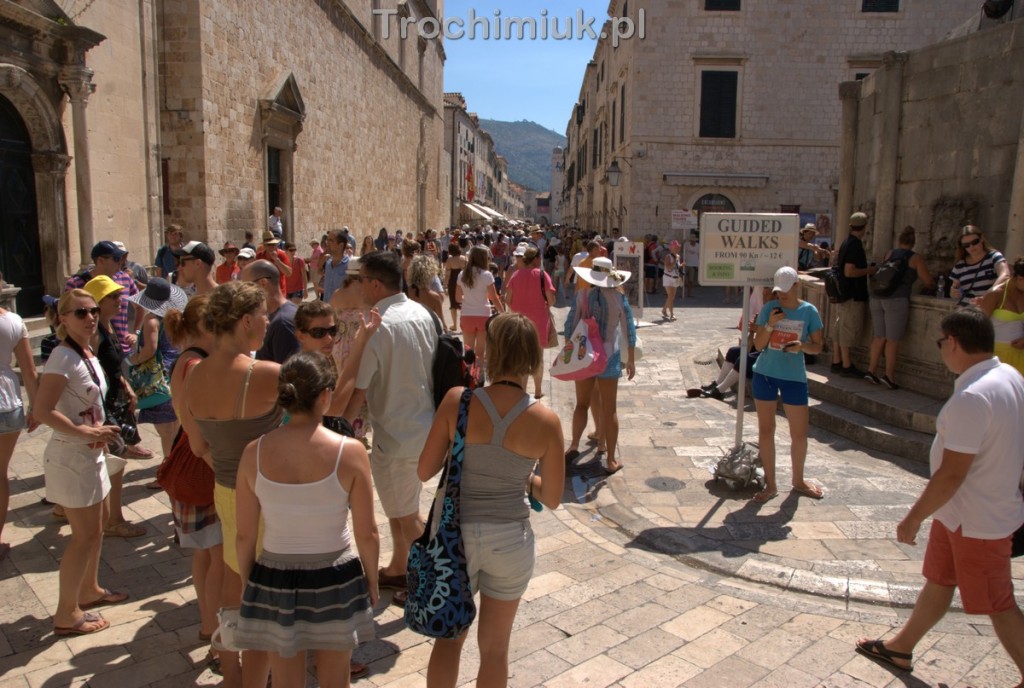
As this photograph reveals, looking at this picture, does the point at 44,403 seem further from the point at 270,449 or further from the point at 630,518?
the point at 630,518

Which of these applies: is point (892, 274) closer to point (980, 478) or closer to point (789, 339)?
point (789, 339)

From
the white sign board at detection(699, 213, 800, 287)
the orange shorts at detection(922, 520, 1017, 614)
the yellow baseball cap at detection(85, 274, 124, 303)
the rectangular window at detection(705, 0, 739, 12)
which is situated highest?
the rectangular window at detection(705, 0, 739, 12)

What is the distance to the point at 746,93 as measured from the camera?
23.5 meters

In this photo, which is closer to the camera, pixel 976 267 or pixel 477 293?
pixel 976 267

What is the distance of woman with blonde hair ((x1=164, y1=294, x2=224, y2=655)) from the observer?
3.33 meters

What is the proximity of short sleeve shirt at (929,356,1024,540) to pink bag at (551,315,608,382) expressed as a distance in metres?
3.02

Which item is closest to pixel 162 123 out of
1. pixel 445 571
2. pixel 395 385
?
pixel 395 385

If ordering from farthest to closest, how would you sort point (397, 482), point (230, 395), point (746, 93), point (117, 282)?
point (746, 93) → point (117, 282) → point (397, 482) → point (230, 395)

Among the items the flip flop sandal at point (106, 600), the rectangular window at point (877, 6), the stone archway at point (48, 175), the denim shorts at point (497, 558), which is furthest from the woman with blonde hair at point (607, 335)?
the rectangular window at point (877, 6)

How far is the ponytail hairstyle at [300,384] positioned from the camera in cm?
259

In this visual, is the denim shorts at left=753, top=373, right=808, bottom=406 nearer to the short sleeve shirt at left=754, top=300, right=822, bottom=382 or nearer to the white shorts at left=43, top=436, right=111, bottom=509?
the short sleeve shirt at left=754, top=300, right=822, bottom=382

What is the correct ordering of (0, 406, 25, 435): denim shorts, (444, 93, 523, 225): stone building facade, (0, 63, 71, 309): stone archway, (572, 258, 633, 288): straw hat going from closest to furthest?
(0, 406, 25, 435): denim shorts → (572, 258, 633, 288): straw hat → (0, 63, 71, 309): stone archway → (444, 93, 523, 225): stone building facade

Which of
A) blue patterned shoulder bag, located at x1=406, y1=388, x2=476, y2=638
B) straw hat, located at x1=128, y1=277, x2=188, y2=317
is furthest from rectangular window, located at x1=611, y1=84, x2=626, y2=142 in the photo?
blue patterned shoulder bag, located at x1=406, y1=388, x2=476, y2=638

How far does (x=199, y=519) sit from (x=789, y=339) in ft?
13.3
